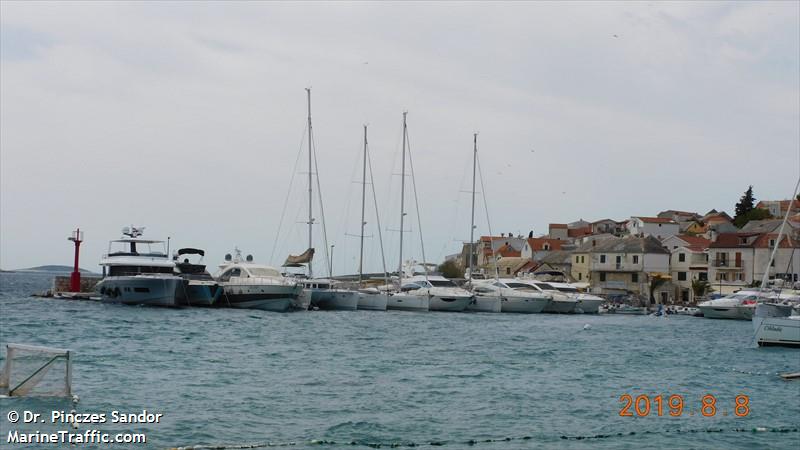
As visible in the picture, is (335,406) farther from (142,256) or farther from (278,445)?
(142,256)

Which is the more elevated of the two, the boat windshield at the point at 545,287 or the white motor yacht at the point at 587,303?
the boat windshield at the point at 545,287

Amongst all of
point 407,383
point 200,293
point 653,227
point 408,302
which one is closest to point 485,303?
point 408,302

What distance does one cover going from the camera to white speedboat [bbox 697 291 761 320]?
7556cm

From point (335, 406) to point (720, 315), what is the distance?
2361 inches

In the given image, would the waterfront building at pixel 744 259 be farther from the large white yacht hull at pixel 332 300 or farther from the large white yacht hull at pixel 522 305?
the large white yacht hull at pixel 332 300

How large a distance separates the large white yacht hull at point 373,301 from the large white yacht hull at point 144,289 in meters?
15.2

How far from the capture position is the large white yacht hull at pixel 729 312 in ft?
247

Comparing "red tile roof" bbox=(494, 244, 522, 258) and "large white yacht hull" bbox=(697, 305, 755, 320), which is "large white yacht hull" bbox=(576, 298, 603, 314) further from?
"red tile roof" bbox=(494, 244, 522, 258)

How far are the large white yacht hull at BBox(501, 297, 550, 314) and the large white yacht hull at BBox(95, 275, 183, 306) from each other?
26665 mm

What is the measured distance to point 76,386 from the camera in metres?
24.2

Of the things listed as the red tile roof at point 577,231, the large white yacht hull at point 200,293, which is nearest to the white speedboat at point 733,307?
the large white yacht hull at point 200,293

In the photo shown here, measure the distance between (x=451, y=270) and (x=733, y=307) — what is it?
60141 mm

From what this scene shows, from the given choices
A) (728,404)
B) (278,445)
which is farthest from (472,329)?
(278,445)

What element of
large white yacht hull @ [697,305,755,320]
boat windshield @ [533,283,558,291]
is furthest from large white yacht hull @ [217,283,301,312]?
large white yacht hull @ [697,305,755,320]
